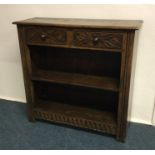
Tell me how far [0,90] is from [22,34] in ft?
3.36

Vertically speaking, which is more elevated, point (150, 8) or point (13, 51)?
point (150, 8)

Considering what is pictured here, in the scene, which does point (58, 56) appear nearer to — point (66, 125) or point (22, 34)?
point (22, 34)

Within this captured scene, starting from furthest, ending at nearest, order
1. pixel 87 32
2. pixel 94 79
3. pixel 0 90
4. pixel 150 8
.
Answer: pixel 0 90, pixel 94 79, pixel 150 8, pixel 87 32

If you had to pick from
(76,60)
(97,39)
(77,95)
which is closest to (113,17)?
(97,39)

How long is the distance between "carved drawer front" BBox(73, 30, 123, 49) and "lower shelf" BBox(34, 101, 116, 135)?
0.65 m

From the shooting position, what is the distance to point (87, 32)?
4.95 ft

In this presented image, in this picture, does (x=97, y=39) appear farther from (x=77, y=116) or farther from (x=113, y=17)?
(x=77, y=116)

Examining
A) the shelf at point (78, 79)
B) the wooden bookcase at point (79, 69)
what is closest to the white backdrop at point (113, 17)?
the wooden bookcase at point (79, 69)

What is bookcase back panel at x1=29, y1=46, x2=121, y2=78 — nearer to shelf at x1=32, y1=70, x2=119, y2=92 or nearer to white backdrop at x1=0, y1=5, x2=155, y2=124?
shelf at x1=32, y1=70, x2=119, y2=92

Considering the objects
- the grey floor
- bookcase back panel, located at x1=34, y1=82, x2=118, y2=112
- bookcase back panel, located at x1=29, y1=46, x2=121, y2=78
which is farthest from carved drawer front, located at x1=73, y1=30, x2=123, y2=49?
the grey floor

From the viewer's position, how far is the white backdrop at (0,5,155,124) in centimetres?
168

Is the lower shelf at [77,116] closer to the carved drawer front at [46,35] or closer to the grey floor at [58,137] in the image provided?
the grey floor at [58,137]
